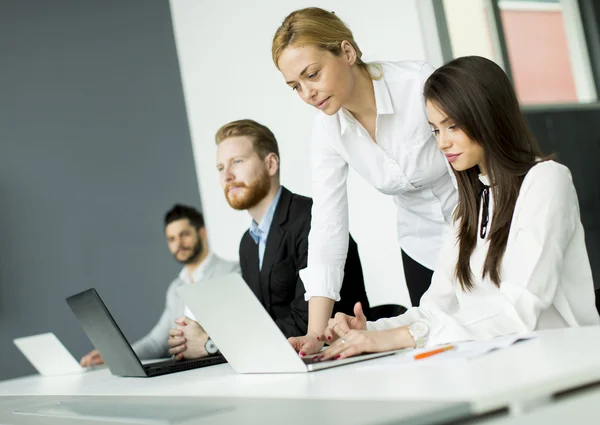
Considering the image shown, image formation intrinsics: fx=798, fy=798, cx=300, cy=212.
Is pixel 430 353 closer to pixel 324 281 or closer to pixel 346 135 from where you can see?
pixel 324 281

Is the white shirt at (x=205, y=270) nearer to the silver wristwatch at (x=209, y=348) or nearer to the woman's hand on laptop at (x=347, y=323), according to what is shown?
the silver wristwatch at (x=209, y=348)

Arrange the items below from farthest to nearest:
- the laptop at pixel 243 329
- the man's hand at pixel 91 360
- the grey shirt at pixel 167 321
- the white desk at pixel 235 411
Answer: the grey shirt at pixel 167 321
the man's hand at pixel 91 360
the laptop at pixel 243 329
the white desk at pixel 235 411

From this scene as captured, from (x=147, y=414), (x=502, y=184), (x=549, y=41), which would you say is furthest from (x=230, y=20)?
(x=147, y=414)

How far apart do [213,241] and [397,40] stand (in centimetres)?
211

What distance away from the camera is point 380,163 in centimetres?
242

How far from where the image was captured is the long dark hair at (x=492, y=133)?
6.07 ft

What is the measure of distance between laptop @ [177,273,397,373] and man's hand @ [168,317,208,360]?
728 mm

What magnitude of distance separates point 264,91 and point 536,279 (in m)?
3.15

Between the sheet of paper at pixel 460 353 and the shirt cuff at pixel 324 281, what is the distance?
792 millimetres

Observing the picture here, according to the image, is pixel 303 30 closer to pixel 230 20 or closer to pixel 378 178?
pixel 378 178

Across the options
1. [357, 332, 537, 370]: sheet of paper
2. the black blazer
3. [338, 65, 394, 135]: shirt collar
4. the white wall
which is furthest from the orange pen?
the white wall

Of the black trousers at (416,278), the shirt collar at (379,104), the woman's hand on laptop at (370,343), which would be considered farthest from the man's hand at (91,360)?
the woman's hand on laptop at (370,343)

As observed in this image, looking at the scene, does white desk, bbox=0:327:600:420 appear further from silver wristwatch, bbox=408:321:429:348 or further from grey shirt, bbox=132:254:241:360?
grey shirt, bbox=132:254:241:360

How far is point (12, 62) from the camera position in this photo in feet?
16.3
